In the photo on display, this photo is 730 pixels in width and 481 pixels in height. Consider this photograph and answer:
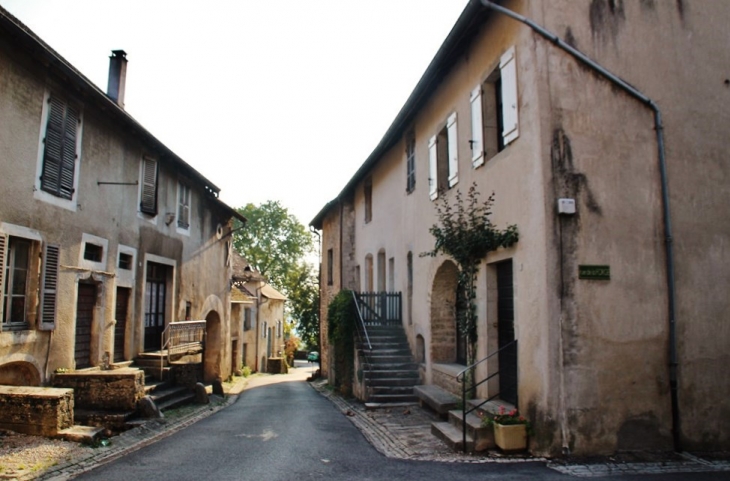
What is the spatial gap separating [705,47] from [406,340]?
9.50m

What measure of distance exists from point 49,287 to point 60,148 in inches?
97.5

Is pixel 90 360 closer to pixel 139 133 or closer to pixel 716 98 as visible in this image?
pixel 139 133

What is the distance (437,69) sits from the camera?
34.6 feet

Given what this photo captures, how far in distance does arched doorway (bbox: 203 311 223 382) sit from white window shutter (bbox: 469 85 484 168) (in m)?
13.5

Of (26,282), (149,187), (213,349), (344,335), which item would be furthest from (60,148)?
(213,349)

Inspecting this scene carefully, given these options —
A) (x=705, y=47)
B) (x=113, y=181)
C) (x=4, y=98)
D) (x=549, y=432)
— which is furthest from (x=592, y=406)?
(x=113, y=181)

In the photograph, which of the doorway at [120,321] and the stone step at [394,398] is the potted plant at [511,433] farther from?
the doorway at [120,321]

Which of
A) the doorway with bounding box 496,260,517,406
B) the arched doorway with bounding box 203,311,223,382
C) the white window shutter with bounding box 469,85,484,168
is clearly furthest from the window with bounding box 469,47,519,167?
the arched doorway with bounding box 203,311,223,382

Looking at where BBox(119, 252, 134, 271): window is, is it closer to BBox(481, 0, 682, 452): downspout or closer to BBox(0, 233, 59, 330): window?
BBox(0, 233, 59, 330): window

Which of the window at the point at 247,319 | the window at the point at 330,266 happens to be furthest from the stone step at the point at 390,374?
the window at the point at 247,319

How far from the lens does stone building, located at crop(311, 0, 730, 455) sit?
23.4 ft

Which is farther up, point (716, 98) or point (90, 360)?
point (716, 98)

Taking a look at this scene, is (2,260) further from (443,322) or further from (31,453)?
(443,322)

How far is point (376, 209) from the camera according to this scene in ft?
62.0
